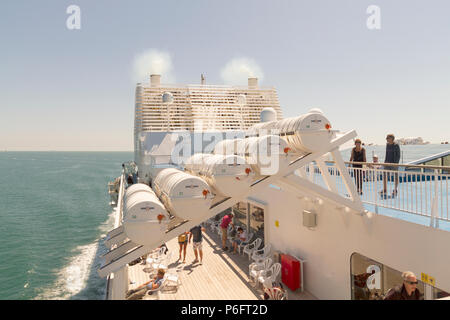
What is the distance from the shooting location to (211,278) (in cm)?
1002

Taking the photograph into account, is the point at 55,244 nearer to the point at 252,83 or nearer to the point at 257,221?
the point at 257,221

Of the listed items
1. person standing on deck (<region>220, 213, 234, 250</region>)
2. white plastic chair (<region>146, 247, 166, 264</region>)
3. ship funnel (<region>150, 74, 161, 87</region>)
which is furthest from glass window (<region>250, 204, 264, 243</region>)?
ship funnel (<region>150, 74, 161, 87</region>)

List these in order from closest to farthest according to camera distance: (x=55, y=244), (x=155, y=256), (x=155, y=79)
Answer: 1. (x=155, y=256)
2. (x=55, y=244)
3. (x=155, y=79)

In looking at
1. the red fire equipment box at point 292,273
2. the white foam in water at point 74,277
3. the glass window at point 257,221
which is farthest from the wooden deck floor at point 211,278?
the white foam in water at point 74,277

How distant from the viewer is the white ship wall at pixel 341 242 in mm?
5621

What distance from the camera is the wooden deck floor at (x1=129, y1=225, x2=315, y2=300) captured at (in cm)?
887

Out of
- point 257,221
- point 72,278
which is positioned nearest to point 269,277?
point 257,221

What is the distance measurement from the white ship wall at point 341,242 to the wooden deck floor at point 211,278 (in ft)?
3.74

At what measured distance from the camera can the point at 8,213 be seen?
1404 inches

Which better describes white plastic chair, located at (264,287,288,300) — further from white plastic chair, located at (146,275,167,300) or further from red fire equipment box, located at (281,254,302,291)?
white plastic chair, located at (146,275,167,300)

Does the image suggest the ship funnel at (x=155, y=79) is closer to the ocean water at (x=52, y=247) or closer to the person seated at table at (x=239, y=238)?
the ocean water at (x=52, y=247)

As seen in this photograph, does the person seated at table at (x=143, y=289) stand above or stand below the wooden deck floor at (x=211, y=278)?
above

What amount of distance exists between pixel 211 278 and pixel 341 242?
4.20m
